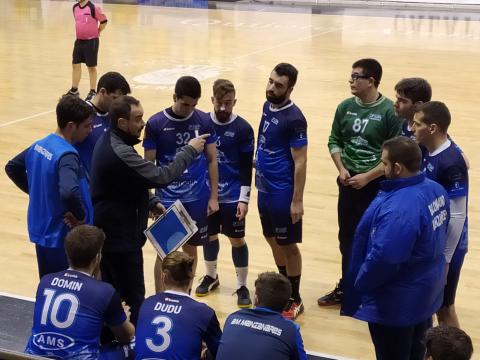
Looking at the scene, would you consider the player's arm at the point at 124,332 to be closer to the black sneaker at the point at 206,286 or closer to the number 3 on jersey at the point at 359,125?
the black sneaker at the point at 206,286

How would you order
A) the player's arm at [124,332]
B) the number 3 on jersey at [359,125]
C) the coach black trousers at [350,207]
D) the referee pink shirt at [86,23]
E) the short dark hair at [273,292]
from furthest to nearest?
the referee pink shirt at [86,23], the coach black trousers at [350,207], the number 3 on jersey at [359,125], the player's arm at [124,332], the short dark hair at [273,292]

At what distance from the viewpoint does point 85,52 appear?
13773 millimetres

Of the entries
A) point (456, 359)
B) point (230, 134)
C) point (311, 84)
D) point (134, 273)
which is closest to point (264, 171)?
point (230, 134)

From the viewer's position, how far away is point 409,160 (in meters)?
4.30

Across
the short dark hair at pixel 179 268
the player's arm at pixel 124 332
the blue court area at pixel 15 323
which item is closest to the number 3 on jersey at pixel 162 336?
the short dark hair at pixel 179 268

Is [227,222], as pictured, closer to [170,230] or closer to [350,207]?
[350,207]

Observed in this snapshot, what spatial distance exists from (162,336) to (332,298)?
2.71m

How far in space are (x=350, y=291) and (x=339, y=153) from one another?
174cm

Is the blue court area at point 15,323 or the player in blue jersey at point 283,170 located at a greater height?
the player in blue jersey at point 283,170

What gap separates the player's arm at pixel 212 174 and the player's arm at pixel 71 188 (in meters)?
1.19

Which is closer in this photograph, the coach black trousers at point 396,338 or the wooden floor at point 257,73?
the coach black trousers at point 396,338

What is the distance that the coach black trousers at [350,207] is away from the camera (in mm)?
6035

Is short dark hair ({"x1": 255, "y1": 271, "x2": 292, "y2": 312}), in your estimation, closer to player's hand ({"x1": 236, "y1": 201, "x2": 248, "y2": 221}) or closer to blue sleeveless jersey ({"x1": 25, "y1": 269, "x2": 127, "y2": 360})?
blue sleeveless jersey ({"x1": 25, "y1": 269, "x2": 127, "y2": 360})

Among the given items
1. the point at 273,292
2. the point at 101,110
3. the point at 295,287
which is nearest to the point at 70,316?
the point at 273,292
